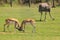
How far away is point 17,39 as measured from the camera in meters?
15.3

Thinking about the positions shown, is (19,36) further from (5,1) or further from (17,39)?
(5,1)

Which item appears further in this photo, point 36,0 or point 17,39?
point 36,0

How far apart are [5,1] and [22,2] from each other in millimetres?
3031

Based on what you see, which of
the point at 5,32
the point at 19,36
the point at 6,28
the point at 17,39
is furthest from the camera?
the point at 6,28

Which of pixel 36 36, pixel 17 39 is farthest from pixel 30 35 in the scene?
pixel 17 39

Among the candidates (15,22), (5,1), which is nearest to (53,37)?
(15,22)

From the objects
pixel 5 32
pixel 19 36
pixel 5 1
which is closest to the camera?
pixel 19 36

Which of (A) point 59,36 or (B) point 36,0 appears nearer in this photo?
(A) point 59,36

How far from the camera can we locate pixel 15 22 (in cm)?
1819

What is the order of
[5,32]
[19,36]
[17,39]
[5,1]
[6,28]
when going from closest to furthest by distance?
[17,39] → [19,36] → [5,32] → [6,28] → [5,1]

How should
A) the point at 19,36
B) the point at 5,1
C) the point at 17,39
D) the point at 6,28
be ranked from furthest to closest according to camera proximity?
the point at 5,1 < the point at 6,28 < the point at 19,36 < the point at 17,39

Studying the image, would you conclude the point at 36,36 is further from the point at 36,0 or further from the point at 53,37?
the point at 36,0

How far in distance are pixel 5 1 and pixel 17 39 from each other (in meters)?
36.1

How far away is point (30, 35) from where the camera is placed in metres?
16.7
